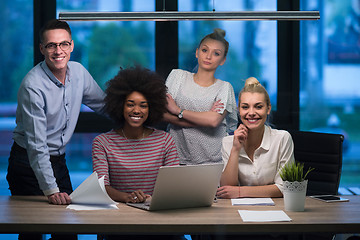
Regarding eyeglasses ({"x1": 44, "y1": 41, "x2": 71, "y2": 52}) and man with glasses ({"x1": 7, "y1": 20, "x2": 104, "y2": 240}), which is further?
eyeglasses ({"x1": 44, "y1": 41, "x2": 71, "y2": 52})

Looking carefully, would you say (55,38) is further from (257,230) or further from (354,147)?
(354,147)

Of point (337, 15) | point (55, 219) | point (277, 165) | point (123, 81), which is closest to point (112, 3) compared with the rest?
point (123, 81)

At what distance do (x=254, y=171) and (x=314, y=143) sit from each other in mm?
597

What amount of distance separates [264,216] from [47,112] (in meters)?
1.35

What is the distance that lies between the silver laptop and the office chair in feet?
3.22

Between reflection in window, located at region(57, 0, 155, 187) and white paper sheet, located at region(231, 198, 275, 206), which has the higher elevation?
reflection in window, located at region(57, 0, 155, 187)

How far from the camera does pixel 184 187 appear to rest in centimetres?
210

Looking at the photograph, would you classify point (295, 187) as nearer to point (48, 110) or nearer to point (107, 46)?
point (48, 110)

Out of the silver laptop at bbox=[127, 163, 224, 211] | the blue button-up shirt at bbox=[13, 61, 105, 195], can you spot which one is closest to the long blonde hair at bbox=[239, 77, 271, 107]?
the silver laptop at bbox=[127, 163, 224, 211]

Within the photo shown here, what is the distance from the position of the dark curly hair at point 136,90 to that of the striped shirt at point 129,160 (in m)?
0.14

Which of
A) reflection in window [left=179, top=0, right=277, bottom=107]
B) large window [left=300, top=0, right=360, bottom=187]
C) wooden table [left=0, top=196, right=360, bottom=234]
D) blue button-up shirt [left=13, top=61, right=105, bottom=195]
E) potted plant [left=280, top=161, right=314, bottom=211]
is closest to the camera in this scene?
wooden table [left=0, top=196, right=360, bottom=234]

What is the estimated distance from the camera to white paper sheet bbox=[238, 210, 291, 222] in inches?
77.3

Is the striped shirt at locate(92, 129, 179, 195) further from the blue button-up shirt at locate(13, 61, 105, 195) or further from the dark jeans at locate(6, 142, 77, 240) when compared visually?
the dark jeans at locate(6, 142, 77, 240)

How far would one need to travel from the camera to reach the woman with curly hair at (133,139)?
251 centimetres
